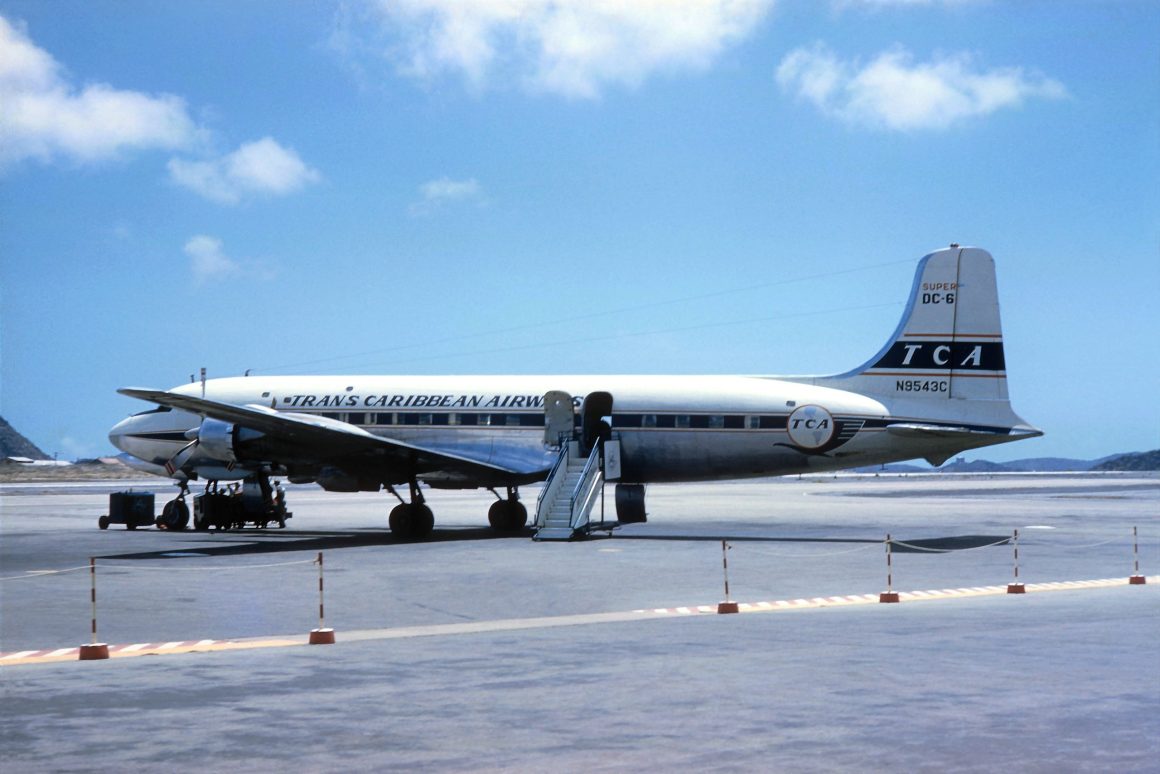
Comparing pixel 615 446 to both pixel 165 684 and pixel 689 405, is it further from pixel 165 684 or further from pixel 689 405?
pixel 165 684

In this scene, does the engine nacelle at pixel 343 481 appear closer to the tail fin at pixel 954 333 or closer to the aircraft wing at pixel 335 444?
the aircraft wing at pixel 335 444

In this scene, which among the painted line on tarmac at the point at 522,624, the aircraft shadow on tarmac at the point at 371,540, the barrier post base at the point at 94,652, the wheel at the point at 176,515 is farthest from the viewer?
the wheel at the point at 176,515

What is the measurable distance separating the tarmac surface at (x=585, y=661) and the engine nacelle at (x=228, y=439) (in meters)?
4.02

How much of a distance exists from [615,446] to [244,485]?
11.6 m

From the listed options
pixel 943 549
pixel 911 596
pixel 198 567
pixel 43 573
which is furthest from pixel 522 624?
pixel 943 549

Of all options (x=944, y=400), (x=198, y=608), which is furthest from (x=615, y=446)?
(x=198, y=608)

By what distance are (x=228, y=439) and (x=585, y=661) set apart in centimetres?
2141

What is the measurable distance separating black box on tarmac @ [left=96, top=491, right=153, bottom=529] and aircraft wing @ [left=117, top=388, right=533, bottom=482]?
30.1 ft

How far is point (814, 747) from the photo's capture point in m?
9.86

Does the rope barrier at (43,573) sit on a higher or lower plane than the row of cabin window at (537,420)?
lower

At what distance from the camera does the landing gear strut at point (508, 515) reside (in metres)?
37.8

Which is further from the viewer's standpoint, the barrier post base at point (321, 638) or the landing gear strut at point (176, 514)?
the landing gear strut at point (176, 514)

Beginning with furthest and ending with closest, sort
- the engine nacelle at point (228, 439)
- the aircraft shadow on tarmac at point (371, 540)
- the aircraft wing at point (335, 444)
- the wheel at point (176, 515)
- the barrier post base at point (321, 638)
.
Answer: the wheel at point (176, 515)
the engine nacelle at point (228, 439)
the aircraft wing at point (335, 444)
the aircraft shadow on tarmac at point (371, 540)
the barrier post base at point (321, 638)

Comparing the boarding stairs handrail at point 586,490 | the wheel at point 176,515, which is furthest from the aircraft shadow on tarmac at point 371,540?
the wheel at point 176,515
